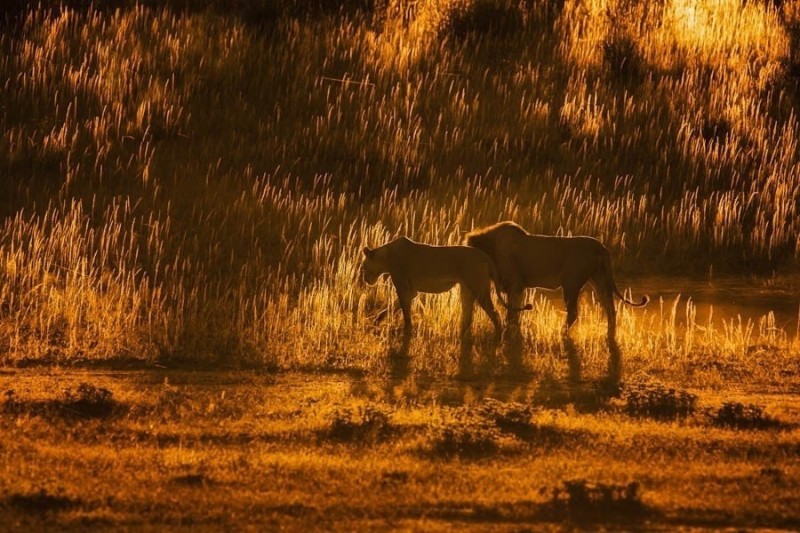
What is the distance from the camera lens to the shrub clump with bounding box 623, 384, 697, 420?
822 centimetres

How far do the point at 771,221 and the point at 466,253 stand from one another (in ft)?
21.1

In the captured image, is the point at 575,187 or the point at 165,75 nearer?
the point at 575,187

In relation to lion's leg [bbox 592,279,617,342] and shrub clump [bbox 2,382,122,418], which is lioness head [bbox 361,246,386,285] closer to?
lion's leg [bbox 592,279,617,342]

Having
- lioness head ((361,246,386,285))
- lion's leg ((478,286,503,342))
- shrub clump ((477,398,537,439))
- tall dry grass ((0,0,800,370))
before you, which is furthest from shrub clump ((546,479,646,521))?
lioness head ((361,246,386,285))

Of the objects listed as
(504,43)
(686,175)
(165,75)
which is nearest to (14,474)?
(686,175)

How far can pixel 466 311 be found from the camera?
34.7 feet

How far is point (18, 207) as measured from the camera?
14.8 meters

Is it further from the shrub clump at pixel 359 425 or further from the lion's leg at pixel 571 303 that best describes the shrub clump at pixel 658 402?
the lion's leg at pixel 571 303

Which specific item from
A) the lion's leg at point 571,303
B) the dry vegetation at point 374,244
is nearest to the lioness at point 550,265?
the lion's leg at point 571,303

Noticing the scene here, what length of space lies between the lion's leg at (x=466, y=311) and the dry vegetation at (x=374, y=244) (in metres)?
0.20

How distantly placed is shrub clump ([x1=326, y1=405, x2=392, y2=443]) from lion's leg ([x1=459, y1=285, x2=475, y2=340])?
8.64 feet

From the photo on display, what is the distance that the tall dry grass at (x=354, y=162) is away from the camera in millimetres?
10742

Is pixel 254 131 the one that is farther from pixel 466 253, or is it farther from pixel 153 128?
pixel 466 253

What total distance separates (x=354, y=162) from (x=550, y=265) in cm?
669
